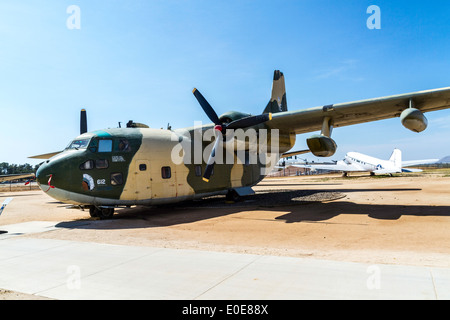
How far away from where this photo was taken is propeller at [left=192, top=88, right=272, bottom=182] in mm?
15647

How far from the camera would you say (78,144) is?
14.0 metres

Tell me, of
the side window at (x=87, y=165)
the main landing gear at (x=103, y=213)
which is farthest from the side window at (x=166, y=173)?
the side window at (x=87, y=165)

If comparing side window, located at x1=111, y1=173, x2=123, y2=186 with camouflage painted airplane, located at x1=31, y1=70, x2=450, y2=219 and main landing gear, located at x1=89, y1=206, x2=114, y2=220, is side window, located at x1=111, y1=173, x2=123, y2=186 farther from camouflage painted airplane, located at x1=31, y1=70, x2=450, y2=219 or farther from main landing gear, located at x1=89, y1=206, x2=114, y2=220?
main landing gear, located at x1=89, y1=206, x2=114, y2=220

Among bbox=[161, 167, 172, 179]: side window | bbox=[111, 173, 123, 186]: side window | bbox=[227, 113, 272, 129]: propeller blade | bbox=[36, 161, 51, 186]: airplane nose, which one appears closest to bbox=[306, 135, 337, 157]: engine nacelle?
bbox=[227, 113, 272, 129]: propeller blade

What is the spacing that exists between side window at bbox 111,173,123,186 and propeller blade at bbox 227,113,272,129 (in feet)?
20.1

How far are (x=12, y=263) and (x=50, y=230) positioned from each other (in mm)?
4938

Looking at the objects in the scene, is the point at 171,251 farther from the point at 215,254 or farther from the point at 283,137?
the point at 283,137

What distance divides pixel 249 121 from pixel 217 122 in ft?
6.17

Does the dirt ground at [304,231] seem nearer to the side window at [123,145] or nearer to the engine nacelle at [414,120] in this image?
the side window at [123,145]

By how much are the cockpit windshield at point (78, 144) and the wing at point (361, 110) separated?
9.42 meters

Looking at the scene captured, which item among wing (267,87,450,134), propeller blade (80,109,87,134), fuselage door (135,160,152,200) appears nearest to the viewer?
wing (267,87,450,134)

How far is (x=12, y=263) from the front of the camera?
6.92 metres

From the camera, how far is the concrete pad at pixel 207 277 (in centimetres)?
461
